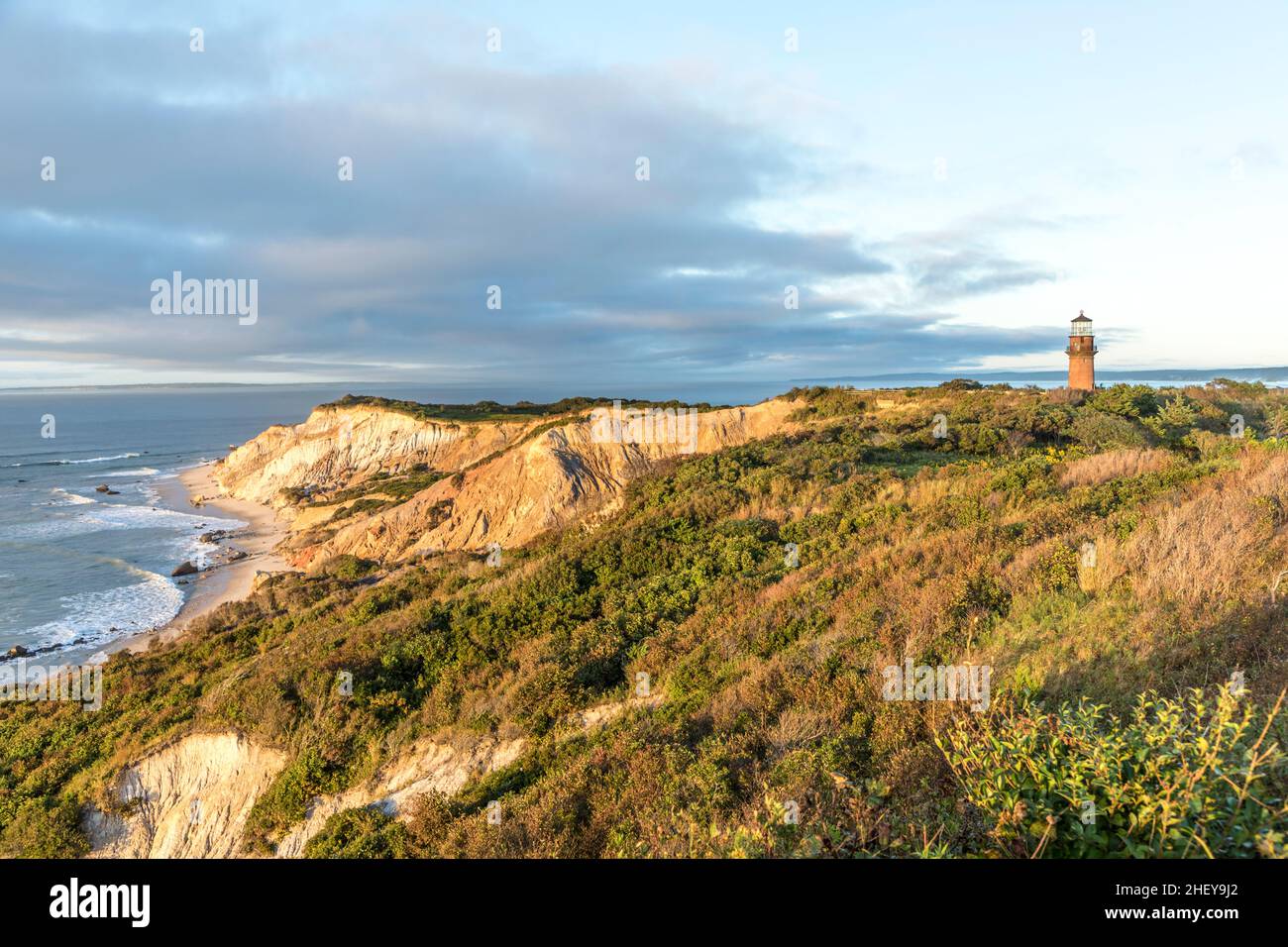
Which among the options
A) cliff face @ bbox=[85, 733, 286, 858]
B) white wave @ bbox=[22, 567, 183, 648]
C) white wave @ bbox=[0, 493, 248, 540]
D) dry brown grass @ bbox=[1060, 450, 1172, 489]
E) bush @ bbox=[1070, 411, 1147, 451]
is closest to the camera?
cliff face @ bbox=[85, 733, 286, 858]

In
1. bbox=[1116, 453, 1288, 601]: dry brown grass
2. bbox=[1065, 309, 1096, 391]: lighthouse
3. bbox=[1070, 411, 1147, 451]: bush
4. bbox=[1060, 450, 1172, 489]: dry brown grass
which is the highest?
bbox=[1065, 309, 1096, 391]: lighthouse

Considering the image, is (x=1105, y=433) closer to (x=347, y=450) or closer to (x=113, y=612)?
(x=113, y=612)

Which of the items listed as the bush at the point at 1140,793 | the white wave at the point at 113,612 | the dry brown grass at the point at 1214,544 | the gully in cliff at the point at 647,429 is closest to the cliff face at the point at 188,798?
the bush at the point at 1140,793

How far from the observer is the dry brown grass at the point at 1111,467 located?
42.7 feet

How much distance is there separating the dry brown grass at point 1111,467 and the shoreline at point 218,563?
28.6m

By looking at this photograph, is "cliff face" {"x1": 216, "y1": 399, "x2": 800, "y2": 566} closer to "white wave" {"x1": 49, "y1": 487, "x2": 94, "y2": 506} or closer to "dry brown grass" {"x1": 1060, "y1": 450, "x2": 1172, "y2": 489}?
"dry brown grass" {"x1": 1060, "y1": 450, "x2": 1172, "y2": 489}

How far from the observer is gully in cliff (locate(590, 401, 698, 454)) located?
29375mm

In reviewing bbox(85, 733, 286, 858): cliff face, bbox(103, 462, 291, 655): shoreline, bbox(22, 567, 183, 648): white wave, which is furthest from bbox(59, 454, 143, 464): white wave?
bbox(85, 733, 286, 858): cliff face

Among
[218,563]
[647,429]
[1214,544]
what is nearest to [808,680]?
[1214,544]

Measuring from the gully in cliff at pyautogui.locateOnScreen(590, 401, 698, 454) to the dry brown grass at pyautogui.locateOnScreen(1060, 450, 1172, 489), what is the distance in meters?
18.0

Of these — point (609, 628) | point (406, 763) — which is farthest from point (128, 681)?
point (609, 628)

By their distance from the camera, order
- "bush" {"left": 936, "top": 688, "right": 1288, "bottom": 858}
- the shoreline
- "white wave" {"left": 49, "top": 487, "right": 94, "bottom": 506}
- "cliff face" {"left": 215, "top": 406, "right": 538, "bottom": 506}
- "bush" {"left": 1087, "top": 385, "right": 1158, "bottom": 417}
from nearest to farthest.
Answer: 1. "bush" {"left": 936, "top": 688, "right": 1288, "bottom": 858}
2. "bush" {"left": 1087, "top": 385, "right": 1158, "bottom": 417}
3. the shoreline
4. "white wave" {"left": 49, "top": 487, "right": 94, "bottom": 506}
5. "cliff face" {"left": 215, "top": 406, "right": 538, "bottom": 506}
